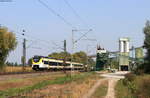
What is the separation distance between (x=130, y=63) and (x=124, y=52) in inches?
443

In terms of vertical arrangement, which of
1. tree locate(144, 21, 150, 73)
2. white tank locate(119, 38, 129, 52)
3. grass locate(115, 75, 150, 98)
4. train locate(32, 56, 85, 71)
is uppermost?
white tank locate(119, 38, 129, 52)

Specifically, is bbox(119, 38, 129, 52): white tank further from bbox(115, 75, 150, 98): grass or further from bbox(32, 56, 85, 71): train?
bbox(115, 75, 150, 98): grass

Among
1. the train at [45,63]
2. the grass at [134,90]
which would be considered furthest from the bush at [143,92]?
the train at [45,63]

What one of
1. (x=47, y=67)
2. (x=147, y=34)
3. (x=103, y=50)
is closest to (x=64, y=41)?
(x=47, y=67)

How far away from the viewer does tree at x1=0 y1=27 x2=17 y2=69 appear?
188 feet

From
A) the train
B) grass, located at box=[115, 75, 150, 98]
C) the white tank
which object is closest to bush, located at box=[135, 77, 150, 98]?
grass, located at box=[115, 75, 150, 98]

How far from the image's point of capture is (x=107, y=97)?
2161cm

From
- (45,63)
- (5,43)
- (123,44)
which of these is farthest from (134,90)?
(123,44)

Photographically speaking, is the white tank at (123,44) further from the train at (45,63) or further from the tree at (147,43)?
the tree at (147,43)

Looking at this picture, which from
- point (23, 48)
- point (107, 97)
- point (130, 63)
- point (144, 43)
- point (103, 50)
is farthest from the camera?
point (130, 63)

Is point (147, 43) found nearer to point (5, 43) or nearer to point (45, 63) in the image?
point (45, 63)

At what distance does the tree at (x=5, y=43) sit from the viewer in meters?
57.4

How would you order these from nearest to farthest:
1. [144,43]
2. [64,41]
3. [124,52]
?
1. [144,43]
2. [64,41]
3. [124,52]

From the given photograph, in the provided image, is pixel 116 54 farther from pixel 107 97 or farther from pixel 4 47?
pixel 107 97
